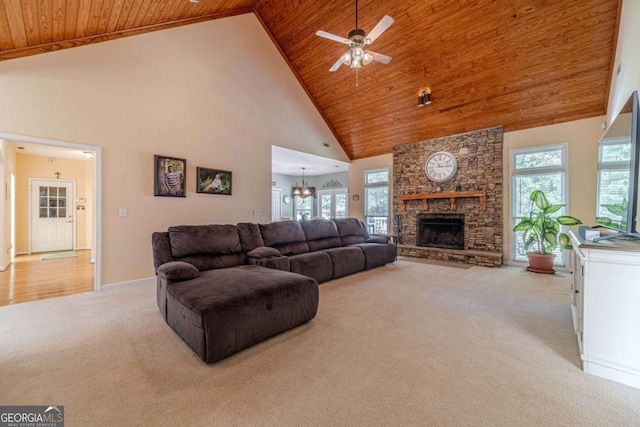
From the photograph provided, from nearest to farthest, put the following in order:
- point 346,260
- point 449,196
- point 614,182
A: point 614,182
point 346,260
point 449,196

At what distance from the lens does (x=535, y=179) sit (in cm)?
530

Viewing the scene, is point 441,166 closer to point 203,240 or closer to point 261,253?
point 261,253

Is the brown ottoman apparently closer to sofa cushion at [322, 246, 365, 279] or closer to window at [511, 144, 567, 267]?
sofa cushion at [322, 246, 365, 279]

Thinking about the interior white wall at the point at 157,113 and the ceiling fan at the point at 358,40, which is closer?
the ceiling fan at the point at 358,40

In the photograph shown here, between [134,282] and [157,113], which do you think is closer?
[134,282]

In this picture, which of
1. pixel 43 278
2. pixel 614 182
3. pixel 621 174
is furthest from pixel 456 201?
pixel 43 278

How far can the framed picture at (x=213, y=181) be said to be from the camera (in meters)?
4.82

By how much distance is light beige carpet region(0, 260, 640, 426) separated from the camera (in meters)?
1.48

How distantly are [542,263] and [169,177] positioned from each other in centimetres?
671

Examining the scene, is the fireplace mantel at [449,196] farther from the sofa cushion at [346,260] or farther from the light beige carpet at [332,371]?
the light beige carpet at [332,371]

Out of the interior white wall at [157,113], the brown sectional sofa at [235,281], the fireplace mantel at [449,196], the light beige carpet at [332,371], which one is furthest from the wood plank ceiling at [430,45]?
the light beige carpet at [332,371]

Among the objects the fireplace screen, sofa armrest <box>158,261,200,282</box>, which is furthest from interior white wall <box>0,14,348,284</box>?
the fireplace screen

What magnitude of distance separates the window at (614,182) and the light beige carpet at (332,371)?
3.67ft

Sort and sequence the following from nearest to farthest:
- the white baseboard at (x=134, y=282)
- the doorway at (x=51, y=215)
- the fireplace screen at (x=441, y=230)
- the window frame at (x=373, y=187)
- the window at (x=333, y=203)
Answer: the white baseboard at (x=134, y=282)
the fireplace screen at (x=441, y=230)
the doorway at (x=51, y=215)
the window frame at (x=373, y=187)
the window at (x=333, y=203)
